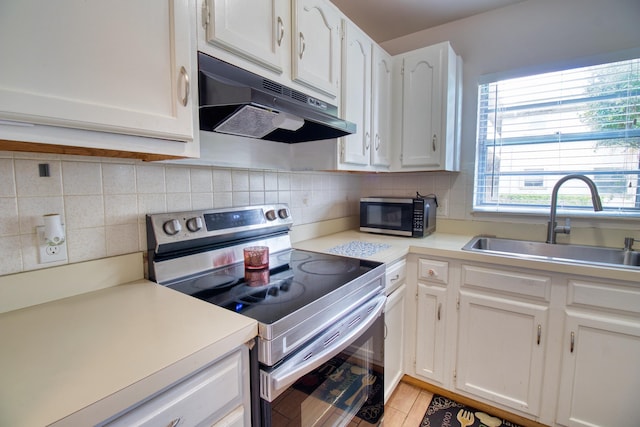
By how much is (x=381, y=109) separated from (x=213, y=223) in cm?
133

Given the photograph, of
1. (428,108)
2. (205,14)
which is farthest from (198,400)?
(428,108)

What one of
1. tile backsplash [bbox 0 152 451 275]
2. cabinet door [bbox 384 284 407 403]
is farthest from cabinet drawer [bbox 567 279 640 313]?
tile backsplash [bbox 0 152 451 275]

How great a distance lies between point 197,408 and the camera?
0.66 m

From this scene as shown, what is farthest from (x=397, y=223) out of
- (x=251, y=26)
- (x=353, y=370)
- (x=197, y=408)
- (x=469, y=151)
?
(x=197, y=408)

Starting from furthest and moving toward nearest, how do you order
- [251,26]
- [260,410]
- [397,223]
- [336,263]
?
[397,223] < [336,263] < [251,26] < [260,410]

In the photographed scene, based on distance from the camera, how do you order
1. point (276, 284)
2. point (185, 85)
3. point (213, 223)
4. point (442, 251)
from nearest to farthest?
point (185, 85)
point (276, 284)
point (213, 223)
point (442, 251)

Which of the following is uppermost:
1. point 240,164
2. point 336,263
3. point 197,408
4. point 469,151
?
point 469,151

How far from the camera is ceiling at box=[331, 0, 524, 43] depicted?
1.85 metres

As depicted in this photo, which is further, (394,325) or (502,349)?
(394,325)

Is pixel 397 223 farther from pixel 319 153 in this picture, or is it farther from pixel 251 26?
pixel 251 26

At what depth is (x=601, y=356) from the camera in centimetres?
130

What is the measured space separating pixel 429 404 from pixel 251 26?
2.06 m

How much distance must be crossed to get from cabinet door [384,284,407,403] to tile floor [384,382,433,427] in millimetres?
78

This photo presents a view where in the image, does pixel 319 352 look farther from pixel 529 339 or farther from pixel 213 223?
pixel 529 339
